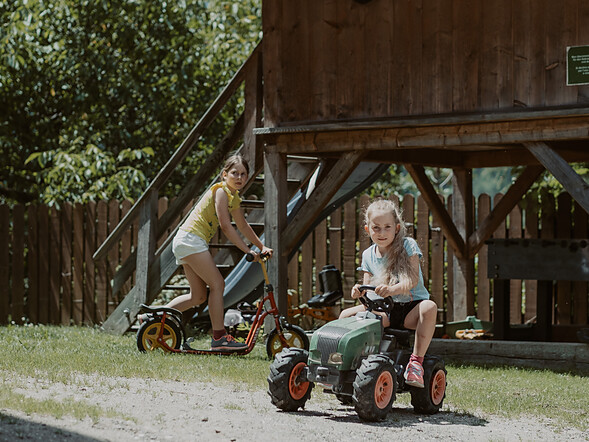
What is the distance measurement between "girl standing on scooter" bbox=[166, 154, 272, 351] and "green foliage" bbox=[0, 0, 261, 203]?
24.4 feet

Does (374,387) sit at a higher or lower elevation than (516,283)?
lower

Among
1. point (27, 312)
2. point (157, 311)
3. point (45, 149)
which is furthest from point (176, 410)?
point (45, 149)

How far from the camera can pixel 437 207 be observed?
13.0 metres

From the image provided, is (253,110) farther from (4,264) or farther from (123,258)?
(4,264)

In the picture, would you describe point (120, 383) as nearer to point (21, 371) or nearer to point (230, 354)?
point (21, 371)

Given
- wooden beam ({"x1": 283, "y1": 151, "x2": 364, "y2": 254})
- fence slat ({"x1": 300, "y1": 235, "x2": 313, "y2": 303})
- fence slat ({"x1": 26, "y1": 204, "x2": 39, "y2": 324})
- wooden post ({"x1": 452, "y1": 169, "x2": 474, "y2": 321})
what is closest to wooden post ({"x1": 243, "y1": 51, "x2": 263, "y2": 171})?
wooden beam ({"x1": 283, "y1": 151, "x2": 364, "y2": 254})

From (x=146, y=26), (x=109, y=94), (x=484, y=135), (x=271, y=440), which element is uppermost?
(x=146, y=26)

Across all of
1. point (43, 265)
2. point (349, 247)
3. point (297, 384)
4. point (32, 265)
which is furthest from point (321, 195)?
point (32, 265)

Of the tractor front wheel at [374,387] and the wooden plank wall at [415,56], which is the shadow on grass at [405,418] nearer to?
the tractor front wheel at [374,387]

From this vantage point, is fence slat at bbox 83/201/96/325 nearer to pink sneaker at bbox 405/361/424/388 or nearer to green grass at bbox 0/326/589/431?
green grass at bbox 0/326/589/431

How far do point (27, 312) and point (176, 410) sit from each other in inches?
355

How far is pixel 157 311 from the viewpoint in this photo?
364 inches

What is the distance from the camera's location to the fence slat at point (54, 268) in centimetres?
1440

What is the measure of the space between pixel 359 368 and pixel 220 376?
203 cm
